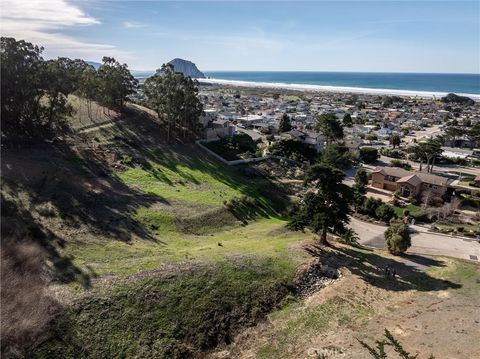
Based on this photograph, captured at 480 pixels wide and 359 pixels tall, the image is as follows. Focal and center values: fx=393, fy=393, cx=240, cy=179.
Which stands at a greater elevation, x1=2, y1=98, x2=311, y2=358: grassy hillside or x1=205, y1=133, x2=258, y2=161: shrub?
x1=205, y1=133, x2=258, y2=161: shrub

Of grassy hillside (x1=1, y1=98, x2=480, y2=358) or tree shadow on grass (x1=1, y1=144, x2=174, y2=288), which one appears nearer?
grassy hillside (x1=1, y1=98, x2=480, y2=358)

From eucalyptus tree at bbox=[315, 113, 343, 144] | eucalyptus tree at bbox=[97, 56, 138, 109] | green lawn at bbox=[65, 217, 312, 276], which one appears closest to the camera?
green lawn at bbox=[65, 217, 312, 276]

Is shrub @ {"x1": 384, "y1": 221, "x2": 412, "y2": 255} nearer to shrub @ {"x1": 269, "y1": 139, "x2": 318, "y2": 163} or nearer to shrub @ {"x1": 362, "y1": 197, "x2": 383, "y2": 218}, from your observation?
shrub @ {"x1": 362, "y1": 197, "x2": 383, "y2": 218}

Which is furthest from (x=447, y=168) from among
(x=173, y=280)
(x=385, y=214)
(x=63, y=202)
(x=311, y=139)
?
(x=63, y=202)

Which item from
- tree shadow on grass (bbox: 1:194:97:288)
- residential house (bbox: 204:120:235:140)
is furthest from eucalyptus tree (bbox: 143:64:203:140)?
tree shadow on grass (bbox: 1:194:97:288)

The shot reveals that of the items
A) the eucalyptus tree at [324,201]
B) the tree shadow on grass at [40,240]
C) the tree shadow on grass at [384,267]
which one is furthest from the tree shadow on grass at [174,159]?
the tree shadow on grass at [40,240]

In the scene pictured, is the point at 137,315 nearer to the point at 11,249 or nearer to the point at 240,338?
the point at 240,338

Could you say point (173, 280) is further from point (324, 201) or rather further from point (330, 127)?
point (330, 127)
